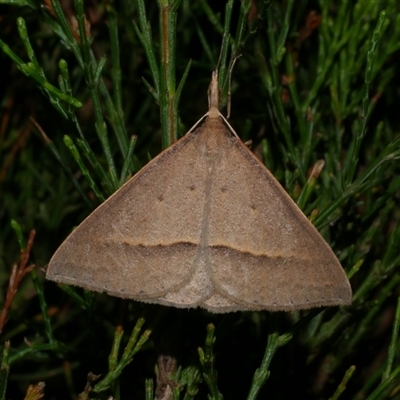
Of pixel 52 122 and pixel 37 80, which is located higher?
pixel 37 80

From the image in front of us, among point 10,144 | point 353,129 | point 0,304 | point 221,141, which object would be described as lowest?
point 0,304

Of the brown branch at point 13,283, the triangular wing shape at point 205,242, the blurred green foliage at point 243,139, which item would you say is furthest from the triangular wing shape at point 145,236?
the brown branch at point 13,283

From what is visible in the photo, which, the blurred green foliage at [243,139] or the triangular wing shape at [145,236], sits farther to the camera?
the blurred green foliage at [243,139]

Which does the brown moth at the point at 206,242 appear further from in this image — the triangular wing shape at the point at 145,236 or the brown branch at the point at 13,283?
the brown branch at the point at 13,283

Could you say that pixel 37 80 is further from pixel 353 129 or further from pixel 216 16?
pixel 353 129

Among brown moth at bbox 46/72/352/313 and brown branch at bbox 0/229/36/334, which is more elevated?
brown moth at bbox 46/72/352/313

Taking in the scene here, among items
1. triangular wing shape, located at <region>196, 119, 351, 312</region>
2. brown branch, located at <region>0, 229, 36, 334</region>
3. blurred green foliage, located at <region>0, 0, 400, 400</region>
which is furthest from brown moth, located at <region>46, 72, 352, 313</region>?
brown branch, located at <region>0, 229, 36, 334</region>

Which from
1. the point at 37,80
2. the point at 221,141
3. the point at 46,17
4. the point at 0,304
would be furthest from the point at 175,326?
the point at 0,304

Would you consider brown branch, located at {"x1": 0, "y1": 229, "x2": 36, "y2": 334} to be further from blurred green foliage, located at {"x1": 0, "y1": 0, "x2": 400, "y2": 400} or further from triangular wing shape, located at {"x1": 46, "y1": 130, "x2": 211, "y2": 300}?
triangular wing shape, located at {"x1": 46, "y1": 130, "x2": 211, "y2": 300}

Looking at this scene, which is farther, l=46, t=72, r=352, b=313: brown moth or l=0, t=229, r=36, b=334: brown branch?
l=0, t=229, r=36, b=334: brown branch
